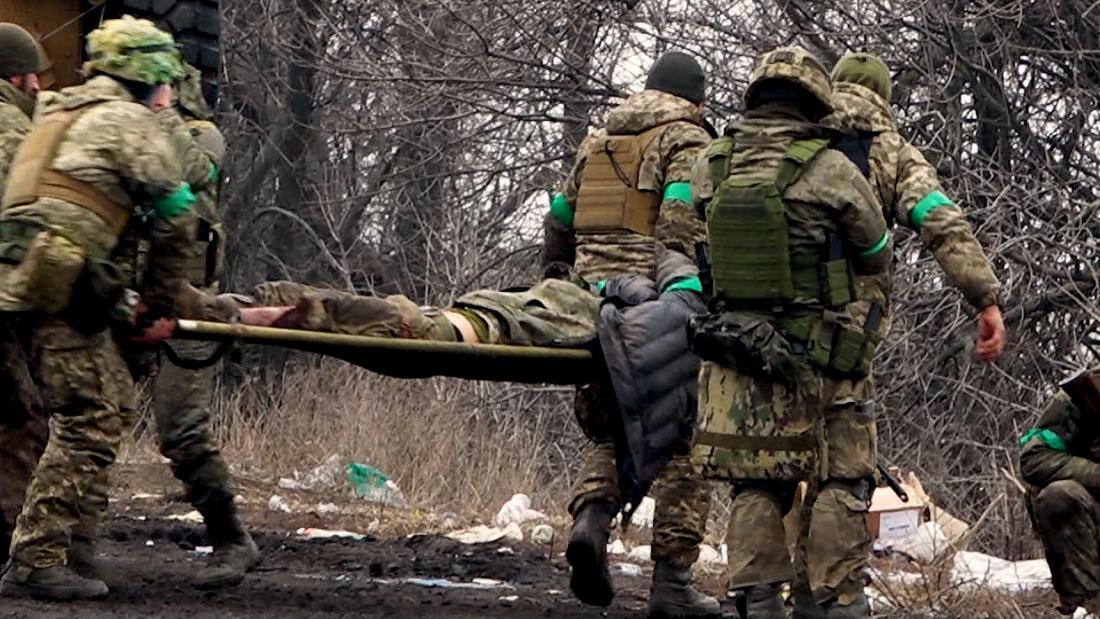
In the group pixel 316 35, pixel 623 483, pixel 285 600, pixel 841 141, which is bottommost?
pixel 285 600

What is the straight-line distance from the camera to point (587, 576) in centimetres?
720

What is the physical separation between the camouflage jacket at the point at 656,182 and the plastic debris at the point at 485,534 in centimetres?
249

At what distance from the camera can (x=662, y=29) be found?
14.4 meters

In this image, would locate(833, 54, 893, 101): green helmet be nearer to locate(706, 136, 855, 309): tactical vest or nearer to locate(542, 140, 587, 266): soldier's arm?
locate(706, 136, 855, 309): tactical vest

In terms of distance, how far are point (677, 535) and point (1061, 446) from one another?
60.9 inches

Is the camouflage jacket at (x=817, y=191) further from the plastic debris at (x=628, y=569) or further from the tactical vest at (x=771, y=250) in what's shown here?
the plastic debris at (x=628, y=569)

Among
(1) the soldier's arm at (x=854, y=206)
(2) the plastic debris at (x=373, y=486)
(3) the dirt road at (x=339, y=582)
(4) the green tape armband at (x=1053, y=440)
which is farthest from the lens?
(2) the plastic debris at (x=373, y=486)

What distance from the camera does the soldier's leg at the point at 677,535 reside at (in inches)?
289

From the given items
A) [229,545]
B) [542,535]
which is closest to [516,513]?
[542,535]

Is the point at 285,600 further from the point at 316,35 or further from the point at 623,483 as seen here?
the point at 316,35

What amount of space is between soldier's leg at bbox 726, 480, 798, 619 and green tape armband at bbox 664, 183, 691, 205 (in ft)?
3.72

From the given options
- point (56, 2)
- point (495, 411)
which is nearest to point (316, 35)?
→ point (495, 411)

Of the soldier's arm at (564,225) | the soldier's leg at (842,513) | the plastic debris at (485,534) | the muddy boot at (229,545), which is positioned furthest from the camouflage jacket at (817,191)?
the plastic debris at (485,534)

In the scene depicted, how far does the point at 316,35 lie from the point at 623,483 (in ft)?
39.6
